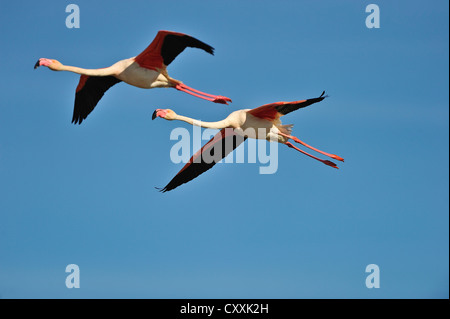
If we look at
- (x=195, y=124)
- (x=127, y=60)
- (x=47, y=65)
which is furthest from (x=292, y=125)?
(x=47, y=65)

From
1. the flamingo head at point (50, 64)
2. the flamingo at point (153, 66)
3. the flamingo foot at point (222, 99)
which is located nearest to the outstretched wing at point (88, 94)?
the flamingo at point (153, 66)

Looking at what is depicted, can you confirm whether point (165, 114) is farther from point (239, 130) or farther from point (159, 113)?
point (239, 130)

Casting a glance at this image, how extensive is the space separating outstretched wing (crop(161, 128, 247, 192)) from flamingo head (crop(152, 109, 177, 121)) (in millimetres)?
2784

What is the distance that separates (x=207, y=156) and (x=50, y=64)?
16.7 ft

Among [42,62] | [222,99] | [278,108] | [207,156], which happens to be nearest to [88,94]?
[42,62]

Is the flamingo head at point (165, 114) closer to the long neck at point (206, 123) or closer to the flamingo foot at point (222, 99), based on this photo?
the long neck at point (206, 123)

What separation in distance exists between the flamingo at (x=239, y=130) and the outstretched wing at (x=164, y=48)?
3.85 feet

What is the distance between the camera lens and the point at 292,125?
2581 centimetres

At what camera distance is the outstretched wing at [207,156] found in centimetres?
2655

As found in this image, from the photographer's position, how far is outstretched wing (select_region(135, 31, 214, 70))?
23234mm

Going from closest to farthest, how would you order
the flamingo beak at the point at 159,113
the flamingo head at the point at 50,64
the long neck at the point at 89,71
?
Result: the flamingo beak at the point at 159,113 < the flamingo head at the point at 50,64 < the long neck at the point at 89,71

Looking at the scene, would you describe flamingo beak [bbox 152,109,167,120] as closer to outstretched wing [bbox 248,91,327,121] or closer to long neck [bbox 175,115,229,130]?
long neck [bbox 175,115,229,130]
